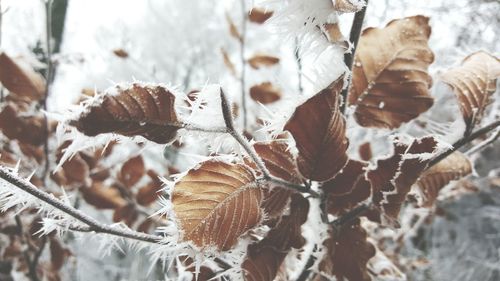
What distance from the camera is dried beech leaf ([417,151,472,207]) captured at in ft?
1.76

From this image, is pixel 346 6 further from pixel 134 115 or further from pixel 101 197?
pixel 101 197

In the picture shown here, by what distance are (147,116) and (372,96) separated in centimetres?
33

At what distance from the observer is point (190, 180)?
37cm

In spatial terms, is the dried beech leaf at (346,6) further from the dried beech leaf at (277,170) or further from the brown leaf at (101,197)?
the brown leaf at (101,197)

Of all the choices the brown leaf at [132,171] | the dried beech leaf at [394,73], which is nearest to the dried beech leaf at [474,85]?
the dried beech leaf at [394,73]

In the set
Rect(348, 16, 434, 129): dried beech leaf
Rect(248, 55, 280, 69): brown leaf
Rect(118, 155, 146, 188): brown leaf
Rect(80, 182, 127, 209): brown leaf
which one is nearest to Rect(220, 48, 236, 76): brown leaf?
Rect(248, 55, 280, 69): brown leaf

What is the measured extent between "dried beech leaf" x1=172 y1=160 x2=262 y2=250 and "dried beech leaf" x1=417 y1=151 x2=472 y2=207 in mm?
282

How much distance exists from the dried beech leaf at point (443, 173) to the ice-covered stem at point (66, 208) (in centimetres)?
37

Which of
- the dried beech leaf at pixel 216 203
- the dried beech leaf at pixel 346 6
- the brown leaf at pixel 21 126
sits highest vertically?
the dried beech leaf at pixel 346 6

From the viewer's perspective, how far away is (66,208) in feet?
1.27

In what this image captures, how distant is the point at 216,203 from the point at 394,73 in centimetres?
30

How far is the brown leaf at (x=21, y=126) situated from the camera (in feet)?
3.01

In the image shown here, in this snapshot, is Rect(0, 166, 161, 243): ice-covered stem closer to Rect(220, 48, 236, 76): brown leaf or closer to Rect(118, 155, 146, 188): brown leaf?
Rect(118, 155, 146, 188): brown leaf

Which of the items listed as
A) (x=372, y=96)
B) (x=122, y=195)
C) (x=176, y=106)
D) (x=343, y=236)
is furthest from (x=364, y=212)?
(x=122, y=195)
